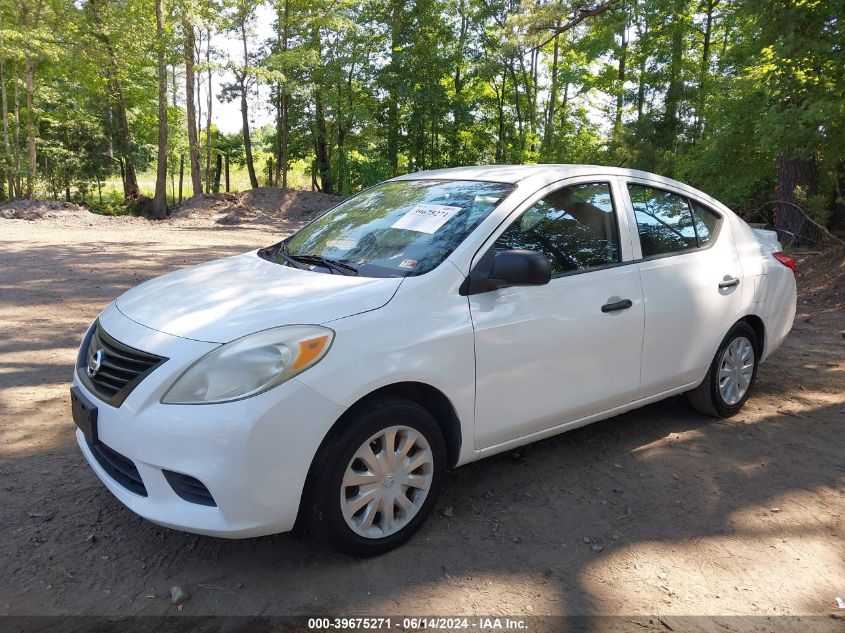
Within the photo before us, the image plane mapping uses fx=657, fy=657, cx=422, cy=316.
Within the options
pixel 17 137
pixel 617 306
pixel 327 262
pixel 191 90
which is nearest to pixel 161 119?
pixel 191 90

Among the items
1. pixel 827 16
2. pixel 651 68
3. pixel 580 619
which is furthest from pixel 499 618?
pixel 651 68

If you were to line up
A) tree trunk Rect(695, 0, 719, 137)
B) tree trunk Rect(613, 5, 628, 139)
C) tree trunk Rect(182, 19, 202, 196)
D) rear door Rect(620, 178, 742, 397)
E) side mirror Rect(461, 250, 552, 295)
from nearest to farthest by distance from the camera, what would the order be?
side mirror Rect(461, 250, 552, 295)
rear door Rect(620, 178, 742, 397)
tree trunk Rect(695, 0, 719, 137)
tree trunk Rect(182, 19, 202, 196)
tree trunk Rect(613, 5, 628, 139)

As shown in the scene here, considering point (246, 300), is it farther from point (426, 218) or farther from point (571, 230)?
point (571, 230)

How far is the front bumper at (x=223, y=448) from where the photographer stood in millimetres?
2490

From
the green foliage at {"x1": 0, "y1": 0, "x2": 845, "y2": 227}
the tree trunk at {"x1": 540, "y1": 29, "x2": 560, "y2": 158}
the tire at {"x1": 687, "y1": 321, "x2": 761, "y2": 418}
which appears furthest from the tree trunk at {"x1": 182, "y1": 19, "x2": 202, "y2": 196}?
the tire at {"x1": 687, "y1": 321, "x2": 761, "y2": 418}

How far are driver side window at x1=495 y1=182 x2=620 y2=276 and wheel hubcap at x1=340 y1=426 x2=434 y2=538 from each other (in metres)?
1.10

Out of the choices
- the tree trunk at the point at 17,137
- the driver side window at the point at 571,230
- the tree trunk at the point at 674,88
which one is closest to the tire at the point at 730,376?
the driver side window at the point at 571,230

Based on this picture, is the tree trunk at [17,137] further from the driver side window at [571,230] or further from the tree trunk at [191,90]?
the driver side window at [571,230]

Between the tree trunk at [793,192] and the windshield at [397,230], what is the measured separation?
10.0 m

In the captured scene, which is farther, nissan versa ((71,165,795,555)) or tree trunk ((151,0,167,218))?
tree trunk ((151,0,167,218))

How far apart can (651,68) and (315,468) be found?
32.1 m

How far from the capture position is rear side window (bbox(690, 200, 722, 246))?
14.5 ft

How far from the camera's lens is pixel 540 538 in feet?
10.3

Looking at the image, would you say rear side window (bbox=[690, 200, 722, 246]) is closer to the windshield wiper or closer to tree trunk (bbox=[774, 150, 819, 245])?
the windshield wiper
